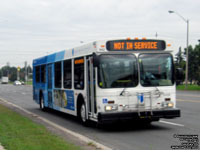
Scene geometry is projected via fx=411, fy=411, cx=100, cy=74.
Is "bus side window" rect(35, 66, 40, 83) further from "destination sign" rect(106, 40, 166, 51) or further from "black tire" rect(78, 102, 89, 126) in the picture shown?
"destination sign" rect(106, 40, 166, 51)

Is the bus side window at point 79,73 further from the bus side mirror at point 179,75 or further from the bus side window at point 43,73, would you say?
the bus side window at point 43,73

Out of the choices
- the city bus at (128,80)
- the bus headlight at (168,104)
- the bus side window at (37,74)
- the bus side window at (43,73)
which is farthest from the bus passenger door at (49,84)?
the bus headlight at (168,104)

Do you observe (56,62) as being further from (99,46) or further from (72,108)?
(99,46)

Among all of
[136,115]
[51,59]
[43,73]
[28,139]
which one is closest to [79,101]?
[136,115]

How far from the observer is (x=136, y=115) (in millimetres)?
12109

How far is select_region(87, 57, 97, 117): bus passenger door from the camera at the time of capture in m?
12.5

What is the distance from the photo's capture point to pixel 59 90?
17062mm

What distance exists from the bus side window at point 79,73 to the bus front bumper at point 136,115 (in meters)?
2.18

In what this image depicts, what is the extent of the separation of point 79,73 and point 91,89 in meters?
1.51

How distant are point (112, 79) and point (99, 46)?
1061 mm

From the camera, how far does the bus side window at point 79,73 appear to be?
1378 centimetres

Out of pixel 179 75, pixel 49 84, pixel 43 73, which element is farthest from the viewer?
pixel 43 73

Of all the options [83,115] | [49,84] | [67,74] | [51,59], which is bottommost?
[83,115]

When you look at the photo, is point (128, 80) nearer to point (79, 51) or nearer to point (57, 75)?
point (79, 51)
